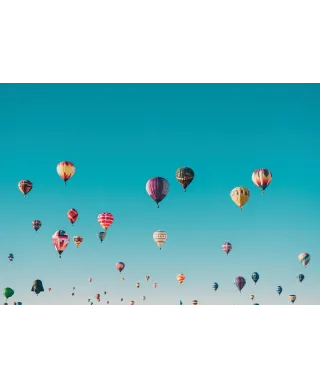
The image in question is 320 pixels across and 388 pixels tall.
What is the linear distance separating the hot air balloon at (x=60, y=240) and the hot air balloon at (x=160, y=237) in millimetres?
4307

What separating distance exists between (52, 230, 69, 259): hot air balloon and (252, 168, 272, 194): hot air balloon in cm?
895

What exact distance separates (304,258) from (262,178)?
10.5m

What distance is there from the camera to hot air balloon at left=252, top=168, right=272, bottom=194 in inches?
1142

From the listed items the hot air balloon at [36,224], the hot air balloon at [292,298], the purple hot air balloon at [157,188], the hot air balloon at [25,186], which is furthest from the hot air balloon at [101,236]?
the hot air balloon at [292,298]

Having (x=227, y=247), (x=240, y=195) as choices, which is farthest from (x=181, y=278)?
(x=240, y=195)

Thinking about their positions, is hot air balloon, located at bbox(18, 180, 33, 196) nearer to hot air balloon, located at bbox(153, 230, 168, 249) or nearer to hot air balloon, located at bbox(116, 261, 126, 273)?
hot air balloon, located at bbox(153, 230, 168, 249)

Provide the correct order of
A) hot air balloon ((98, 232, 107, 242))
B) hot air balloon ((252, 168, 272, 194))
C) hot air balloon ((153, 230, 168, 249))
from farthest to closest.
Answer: hot air balloon ((98, 232, 107, 242)) < hot air balloon ((153, 230, 168, 249)) < hot air balloon ((252, 168, 272, 194))

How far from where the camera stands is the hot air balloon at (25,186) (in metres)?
31.6

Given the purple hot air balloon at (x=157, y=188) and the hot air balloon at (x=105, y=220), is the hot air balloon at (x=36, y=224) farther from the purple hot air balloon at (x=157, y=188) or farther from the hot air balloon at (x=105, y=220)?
the purple hot air balloon at (x=157, y=188)

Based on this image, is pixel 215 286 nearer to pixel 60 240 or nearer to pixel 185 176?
pixel 60 240

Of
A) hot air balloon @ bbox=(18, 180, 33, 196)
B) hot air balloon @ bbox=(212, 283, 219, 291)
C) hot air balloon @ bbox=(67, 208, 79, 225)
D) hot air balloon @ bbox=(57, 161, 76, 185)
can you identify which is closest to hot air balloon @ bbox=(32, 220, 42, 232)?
hot air balloon @ bbox=(67, 208, 79, 225)
